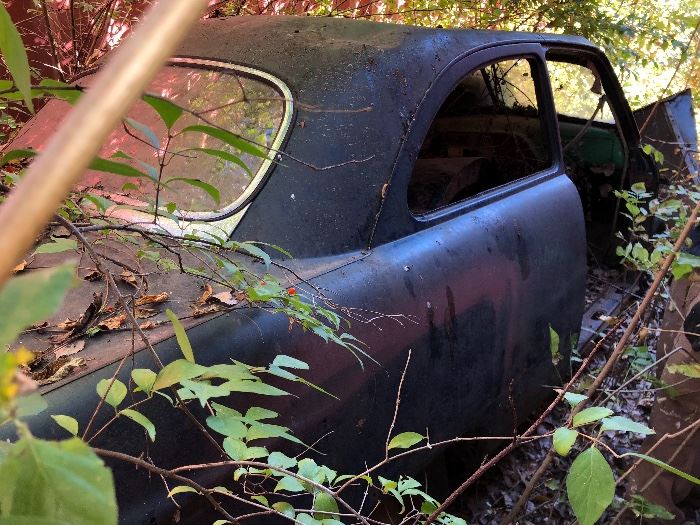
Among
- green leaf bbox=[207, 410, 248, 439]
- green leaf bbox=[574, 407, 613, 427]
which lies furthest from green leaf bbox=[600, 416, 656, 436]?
green leaf bbox=[207, 410, 248, 439]

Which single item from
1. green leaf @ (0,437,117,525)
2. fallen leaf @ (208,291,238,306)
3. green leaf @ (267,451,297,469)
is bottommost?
green leaf @ (267,451,297,469)

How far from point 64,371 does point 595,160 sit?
3.64 m

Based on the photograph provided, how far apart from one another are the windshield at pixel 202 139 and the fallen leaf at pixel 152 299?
1.18 feet

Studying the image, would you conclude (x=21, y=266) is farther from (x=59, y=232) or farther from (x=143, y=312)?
(x=143, y=312)

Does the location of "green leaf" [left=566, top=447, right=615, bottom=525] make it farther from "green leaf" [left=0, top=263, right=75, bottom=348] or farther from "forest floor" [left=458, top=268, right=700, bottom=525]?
"forest floor" [left=458, top=268, right=700, bottom=525]

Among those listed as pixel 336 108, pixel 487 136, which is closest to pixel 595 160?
pixel 487 136

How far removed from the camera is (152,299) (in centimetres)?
154

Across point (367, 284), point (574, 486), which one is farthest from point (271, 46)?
point (574, 486)

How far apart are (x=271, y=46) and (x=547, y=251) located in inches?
49.7

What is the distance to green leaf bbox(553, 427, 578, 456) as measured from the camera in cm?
108

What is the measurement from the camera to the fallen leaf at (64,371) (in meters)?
1.23

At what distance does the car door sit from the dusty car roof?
0.06 metres

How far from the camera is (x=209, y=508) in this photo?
139 centimetres

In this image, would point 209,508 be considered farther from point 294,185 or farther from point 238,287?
point 294,185
